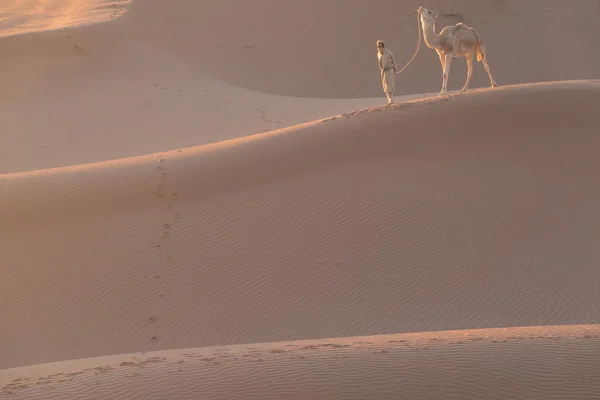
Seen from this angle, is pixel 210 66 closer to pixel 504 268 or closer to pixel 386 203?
pixel 386 203

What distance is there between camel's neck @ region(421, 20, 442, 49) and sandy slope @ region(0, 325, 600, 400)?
861cm

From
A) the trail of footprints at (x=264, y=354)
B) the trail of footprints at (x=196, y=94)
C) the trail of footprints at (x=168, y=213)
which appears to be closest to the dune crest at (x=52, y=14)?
the trail of footprints at (x=196, y=94)

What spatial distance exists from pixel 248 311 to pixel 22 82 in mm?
15956

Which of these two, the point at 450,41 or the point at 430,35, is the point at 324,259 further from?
the point at 450,41

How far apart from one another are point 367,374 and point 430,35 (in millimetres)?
9808

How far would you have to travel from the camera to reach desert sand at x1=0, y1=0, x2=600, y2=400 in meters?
6.70

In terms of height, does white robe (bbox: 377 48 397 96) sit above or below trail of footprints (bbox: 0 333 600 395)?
above

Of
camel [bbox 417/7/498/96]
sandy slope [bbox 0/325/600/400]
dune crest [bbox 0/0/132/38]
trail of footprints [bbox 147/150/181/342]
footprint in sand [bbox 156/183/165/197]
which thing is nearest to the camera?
sandy slope [bbox 0/325/600/400]

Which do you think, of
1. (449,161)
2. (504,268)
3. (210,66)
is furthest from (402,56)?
(504,268)

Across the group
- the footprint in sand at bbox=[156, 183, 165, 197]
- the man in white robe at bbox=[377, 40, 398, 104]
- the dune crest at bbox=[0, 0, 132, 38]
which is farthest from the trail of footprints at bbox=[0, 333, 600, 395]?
the dune crest at bbox=[0, 0, 132, 38]

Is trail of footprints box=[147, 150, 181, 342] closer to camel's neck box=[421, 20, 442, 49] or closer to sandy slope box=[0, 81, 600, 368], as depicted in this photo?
sandy slope box=[0, 81, 600, 368]

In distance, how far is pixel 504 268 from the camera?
37.1 feet

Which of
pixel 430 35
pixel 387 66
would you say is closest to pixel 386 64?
pixel 387 66

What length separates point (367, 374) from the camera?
650 cm
